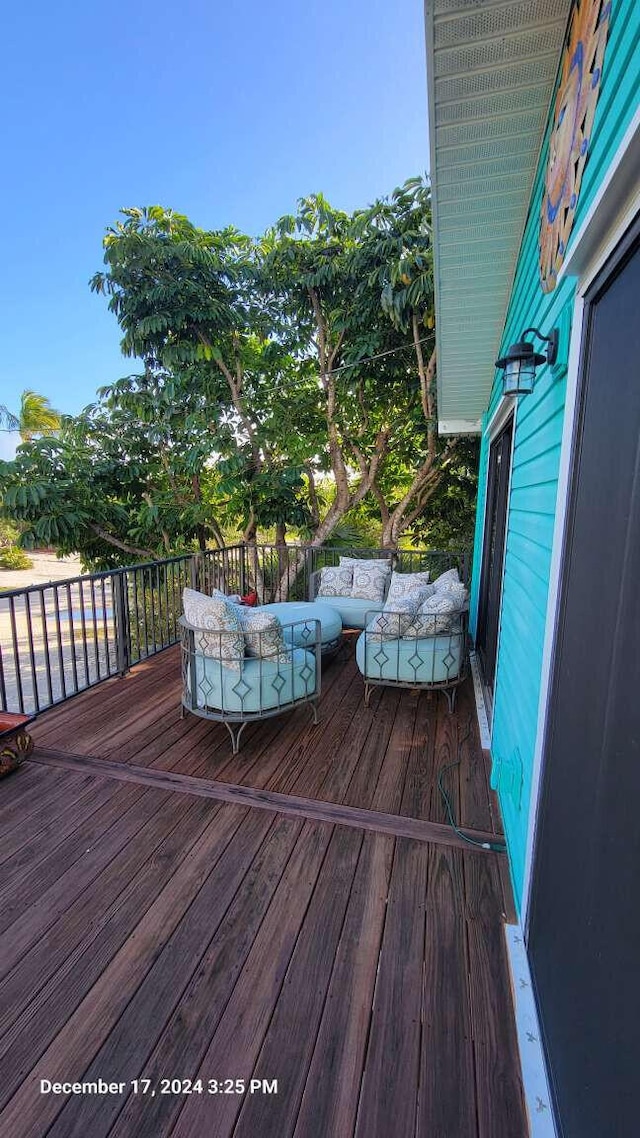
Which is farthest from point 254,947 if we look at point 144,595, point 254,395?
point 254,395

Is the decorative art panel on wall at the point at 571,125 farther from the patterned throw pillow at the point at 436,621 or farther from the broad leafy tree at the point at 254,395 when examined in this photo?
the broad leafy tree at the point at 254,395

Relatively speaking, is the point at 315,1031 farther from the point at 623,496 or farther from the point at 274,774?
the point at 623,496

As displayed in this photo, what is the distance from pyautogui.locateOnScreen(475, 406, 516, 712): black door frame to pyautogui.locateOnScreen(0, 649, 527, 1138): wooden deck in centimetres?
101

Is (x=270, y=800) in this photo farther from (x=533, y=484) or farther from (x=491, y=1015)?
(x=533, y=484)

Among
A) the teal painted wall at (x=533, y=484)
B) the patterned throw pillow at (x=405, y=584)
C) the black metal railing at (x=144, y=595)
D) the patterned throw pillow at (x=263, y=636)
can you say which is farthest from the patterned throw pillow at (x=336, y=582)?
the teal painted wall at (x=533, y=484)

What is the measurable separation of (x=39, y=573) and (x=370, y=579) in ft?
67.2

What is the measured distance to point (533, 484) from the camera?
188cm

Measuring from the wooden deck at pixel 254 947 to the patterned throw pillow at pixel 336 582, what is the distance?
269 cm

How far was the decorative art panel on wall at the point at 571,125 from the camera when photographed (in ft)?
3.72

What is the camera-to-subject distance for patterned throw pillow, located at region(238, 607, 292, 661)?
113 inches

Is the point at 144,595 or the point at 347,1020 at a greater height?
the point at 144,595

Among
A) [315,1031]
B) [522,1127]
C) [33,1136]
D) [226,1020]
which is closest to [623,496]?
[522,1127]

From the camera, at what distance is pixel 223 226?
251 inches

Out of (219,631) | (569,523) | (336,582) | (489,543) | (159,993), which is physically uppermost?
(569,523)
